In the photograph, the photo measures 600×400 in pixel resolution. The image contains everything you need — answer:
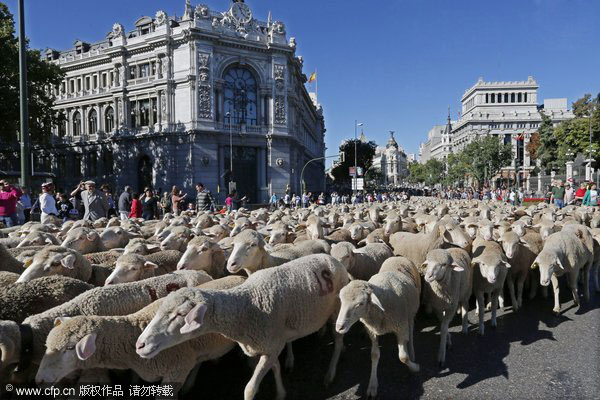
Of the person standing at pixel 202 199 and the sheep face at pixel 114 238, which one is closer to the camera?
the sheep face at pixel 114 238

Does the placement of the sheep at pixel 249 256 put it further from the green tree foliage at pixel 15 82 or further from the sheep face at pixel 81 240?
the green tree foliage at pixel 15 82

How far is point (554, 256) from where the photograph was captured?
6.66 meters

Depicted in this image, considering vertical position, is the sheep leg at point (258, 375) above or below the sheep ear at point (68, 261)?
below

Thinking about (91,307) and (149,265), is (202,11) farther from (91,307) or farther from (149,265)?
(91,307)

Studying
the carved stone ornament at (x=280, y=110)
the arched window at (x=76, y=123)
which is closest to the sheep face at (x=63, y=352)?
the carved stone ornament at (x=280, y=110)

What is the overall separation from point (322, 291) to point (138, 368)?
1.93m

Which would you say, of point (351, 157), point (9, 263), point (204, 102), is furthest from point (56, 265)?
point (351, 157)

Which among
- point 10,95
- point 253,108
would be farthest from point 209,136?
point 10,95

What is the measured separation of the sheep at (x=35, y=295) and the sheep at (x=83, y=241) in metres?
2.40

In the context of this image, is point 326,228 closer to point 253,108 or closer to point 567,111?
point 253,108

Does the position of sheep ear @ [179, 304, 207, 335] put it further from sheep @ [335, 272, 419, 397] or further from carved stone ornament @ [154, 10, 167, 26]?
carved stone ornament @ [154, 10, 167, 26]

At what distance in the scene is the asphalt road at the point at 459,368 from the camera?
4.32 meters

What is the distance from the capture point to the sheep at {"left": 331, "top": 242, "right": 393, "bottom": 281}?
5.86 m

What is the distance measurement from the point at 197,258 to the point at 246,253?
2.50 feet
